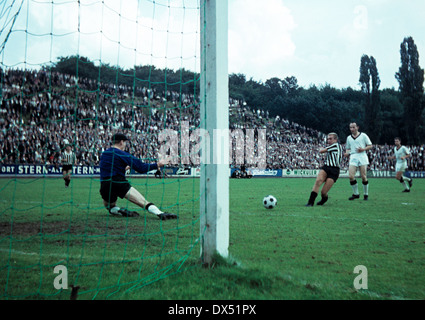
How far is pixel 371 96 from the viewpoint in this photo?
5616 centimetres

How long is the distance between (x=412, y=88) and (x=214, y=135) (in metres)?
57.9

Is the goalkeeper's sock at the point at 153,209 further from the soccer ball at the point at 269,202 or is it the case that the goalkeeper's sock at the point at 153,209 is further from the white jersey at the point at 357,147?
the white jersey at the point at 357,147

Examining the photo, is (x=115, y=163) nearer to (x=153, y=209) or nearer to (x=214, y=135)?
(x=153, y=209)

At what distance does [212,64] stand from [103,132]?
18.3m

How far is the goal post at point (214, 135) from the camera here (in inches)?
132

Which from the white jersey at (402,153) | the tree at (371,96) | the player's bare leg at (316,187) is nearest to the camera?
the player's bare leg at (316,187)

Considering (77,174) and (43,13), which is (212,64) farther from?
(77,174)

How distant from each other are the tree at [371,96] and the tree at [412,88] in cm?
392

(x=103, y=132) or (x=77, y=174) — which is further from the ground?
(x=103, y=132)

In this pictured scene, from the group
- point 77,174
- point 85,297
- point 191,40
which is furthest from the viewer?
point 77,174

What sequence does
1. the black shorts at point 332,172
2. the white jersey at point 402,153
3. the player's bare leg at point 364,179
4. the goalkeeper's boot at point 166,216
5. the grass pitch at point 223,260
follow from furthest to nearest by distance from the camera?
the white jersey at point 402,153
the player's bare leg at point 364,179
the black shorts at point 332,172
the goalkeeper's boot at point 166,216
the grass pitch at point 223,260

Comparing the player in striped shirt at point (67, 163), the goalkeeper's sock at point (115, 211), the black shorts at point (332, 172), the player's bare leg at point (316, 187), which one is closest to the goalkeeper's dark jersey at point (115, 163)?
the goalkeeper's sock at point (115, 211)
